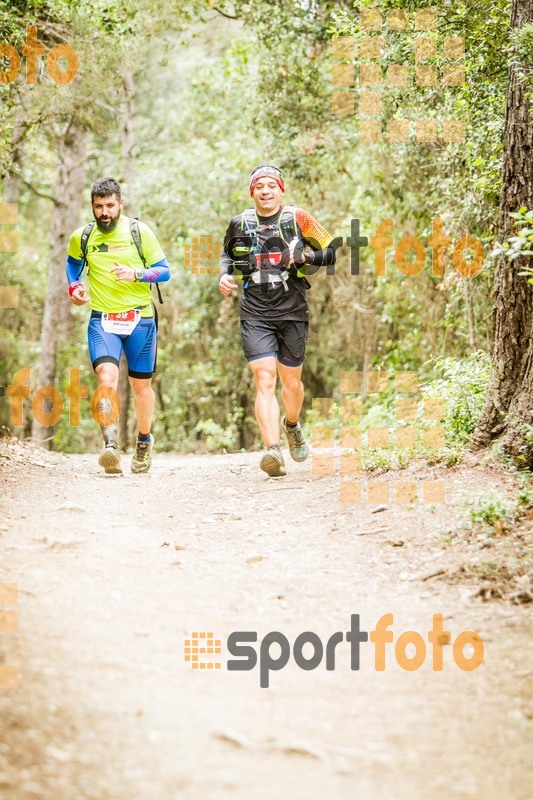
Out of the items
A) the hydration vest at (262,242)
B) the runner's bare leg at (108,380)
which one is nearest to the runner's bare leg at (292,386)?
the hydration vest at (262,242)

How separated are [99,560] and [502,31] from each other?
5202 millimetres

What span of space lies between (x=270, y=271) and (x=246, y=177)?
11022 mm

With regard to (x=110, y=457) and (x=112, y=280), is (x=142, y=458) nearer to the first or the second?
(x=110, y=457)

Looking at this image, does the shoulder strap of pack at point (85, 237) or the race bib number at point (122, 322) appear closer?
the shoulder strap of pack at point (85, 237)

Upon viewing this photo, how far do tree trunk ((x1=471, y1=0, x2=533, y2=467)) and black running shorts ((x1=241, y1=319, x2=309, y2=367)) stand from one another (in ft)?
6.09

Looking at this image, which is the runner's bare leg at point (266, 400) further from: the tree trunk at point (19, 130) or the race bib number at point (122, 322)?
the tree trunk at point (19, 130)

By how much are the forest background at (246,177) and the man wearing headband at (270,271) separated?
150cm

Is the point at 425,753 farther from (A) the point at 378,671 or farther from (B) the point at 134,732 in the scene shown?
(B) the point at 134,732

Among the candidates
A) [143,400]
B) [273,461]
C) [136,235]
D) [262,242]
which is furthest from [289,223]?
[143,400]

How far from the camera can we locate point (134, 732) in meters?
2.78

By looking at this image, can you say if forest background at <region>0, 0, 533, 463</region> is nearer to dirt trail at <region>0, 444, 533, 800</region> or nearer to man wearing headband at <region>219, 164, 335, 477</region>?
man wearing headband at <region>219, 164, 335, 477</region>

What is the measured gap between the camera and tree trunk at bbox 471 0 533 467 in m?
6.02

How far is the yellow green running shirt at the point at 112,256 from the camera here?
7.39 metres

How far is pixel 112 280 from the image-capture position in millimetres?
7418
